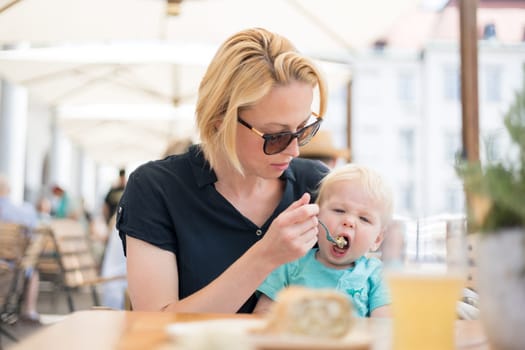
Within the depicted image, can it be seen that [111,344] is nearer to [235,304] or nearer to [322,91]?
[235,304]

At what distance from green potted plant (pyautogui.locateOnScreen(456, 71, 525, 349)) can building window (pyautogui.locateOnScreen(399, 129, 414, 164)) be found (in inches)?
1320

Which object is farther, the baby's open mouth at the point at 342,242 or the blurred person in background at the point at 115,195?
the blurred person in background at the point at 115,195

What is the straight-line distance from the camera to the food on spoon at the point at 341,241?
1.99 meters

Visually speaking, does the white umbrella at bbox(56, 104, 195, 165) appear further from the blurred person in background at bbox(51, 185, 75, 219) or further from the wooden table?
the wooden table

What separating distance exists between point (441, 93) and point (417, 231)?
3483cm

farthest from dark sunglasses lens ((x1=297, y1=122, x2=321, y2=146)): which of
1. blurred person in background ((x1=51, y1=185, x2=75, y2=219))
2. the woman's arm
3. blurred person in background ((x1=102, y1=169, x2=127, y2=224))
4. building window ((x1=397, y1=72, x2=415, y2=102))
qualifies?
building window ((x1=397, y1=72, x2=415, y2=102))

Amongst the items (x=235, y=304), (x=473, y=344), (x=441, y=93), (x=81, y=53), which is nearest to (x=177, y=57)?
(x=81, y=53)

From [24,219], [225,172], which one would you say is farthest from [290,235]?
[24,219]

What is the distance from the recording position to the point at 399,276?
3.11ft

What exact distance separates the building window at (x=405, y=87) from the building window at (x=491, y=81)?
11.2ft

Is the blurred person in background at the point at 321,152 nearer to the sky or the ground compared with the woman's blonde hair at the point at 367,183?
nearer to the sky

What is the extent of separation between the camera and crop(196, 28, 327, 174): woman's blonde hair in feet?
6.73

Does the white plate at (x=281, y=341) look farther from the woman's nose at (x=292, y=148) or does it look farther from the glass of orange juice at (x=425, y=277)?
the woman's nose at (x=292, y=148)

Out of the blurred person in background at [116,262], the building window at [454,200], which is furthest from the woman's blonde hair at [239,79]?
the blurred person in background at [116,262]
